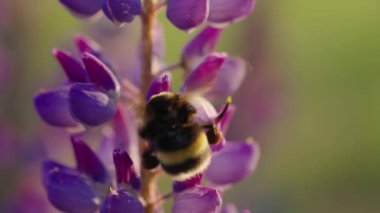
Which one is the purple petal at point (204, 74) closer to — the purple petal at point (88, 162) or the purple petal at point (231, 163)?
the purple petal at point (231, 163)

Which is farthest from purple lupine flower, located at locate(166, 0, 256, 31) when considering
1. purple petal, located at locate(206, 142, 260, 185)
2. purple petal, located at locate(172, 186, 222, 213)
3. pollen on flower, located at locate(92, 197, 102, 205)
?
pollen on flower, located at locate(92, 197, 102, 205)

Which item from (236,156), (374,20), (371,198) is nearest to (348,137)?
(371,198)

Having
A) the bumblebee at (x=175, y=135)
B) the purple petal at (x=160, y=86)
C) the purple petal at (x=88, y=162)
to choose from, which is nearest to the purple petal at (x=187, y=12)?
the purple petal at (x=160, y=86)

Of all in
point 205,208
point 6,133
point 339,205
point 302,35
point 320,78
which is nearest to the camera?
point 205,208

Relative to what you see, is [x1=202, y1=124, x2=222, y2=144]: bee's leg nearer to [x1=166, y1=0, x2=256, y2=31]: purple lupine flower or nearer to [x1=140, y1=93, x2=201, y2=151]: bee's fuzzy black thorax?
[x1=140, y1=93, x2=201, y2=151]: bee's fuzzy black thorax

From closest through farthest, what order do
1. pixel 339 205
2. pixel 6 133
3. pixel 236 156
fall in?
pixel 236 156 < pixel 6 133 < pixel 339 205

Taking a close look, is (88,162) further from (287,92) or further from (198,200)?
(287,92)

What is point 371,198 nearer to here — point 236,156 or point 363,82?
point 363,82
